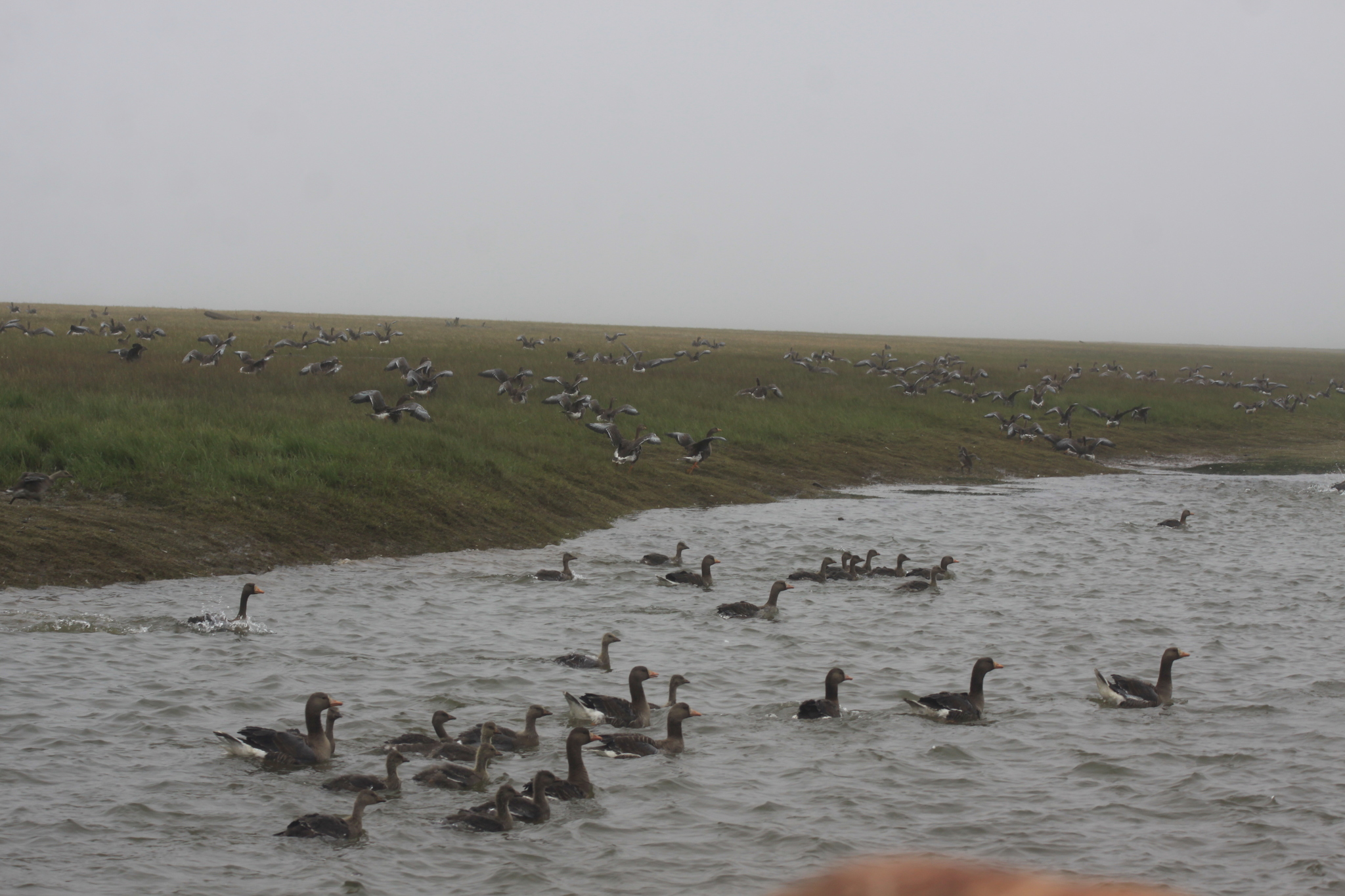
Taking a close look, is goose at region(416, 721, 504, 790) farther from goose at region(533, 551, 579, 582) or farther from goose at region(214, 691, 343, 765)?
A: goose at region(533, 551, 579, 582)

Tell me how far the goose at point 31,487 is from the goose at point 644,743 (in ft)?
35.5

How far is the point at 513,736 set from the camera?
10586 millimetres

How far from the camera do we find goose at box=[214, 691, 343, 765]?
384 inches

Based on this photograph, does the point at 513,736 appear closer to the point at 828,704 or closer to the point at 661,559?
the point at 828,704

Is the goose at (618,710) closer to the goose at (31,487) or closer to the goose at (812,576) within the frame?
the goose at (812,576)

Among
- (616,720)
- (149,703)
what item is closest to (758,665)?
(616,720)

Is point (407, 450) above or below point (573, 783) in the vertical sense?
above

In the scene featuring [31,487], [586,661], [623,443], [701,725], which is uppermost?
[623,443]

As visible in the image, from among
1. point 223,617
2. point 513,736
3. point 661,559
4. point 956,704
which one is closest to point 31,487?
point 223,617

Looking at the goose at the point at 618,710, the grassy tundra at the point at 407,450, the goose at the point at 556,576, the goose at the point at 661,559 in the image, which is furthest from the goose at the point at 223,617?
the goose at the point at 661,559

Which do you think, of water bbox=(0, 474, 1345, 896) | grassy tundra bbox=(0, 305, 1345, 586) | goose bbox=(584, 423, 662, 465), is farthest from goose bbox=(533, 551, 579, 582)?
goose bbox=(584, 423, 662, 465)

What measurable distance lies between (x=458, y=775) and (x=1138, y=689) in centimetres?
729

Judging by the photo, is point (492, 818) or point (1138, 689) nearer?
point (492, 818)

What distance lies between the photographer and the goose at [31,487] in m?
17.0
